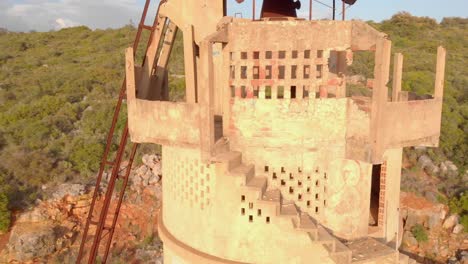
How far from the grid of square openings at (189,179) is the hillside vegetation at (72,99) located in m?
12.8

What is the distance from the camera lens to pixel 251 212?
609 centimetres

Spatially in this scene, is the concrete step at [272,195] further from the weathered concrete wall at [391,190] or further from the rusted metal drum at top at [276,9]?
the rusted metal drum at top at [276,9]

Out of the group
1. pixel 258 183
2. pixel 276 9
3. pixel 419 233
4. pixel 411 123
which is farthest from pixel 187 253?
pixel 419 233

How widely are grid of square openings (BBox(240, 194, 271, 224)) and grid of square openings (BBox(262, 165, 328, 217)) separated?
489mm

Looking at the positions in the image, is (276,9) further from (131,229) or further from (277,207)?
(131,229)

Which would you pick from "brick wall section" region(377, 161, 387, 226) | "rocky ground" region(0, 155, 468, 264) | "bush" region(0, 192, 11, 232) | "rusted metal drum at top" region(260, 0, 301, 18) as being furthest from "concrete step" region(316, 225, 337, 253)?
"bush" region(0, 192, 11, 232)

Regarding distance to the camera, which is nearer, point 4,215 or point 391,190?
point 391,190

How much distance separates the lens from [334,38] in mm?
5887

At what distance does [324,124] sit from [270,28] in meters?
1.63

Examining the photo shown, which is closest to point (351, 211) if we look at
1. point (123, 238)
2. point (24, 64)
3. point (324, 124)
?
point (324, 124)

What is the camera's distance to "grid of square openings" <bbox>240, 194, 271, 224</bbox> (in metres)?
6.03

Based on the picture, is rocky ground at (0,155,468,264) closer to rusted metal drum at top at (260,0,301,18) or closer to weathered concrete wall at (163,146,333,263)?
weathered concrete wall at (163,146,333,263)

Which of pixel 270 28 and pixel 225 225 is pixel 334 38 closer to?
pixel 270 28

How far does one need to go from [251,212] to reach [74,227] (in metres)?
13.0
